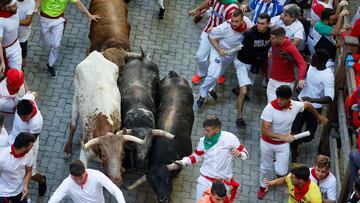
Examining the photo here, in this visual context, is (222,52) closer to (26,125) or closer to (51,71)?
(51,71)

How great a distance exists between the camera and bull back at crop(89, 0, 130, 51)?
1421 cm

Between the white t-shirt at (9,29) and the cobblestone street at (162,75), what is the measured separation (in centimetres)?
159

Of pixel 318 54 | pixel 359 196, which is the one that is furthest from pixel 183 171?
pixel 359 196

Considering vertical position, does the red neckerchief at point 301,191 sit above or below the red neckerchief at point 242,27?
below

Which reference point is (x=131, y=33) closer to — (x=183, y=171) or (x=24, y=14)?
(x=24, y=14)

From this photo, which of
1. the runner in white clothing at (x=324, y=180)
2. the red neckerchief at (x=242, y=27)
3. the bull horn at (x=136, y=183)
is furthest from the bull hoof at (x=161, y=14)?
the runner in white clothing at (x=324, y=180)

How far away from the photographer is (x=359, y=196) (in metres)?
9.90

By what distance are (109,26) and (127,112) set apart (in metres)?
2.49

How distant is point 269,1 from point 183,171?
369 cm

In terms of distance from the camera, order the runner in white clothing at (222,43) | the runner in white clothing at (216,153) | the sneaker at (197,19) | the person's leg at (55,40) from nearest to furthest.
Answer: the runner in white clothing at (216,153) < the runner in white clothing at (222,43) < the person's leg at (55,40) < the sneaker at (197,19)

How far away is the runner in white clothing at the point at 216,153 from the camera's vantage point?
1093cm

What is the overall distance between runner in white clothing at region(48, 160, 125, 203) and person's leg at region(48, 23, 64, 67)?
4654 mm

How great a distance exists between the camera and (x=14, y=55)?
514 inches

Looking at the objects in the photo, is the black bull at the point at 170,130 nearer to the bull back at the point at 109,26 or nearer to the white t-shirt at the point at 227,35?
the white t-shirt at the point at 227,35
